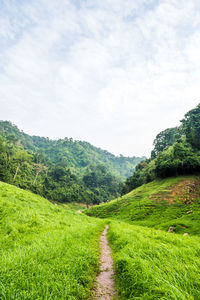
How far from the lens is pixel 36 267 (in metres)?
3.45

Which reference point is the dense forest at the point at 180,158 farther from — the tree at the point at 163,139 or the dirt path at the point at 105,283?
the dirt path at the point at 105,283

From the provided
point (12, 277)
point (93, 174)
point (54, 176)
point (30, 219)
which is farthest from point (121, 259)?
point (93, 174)

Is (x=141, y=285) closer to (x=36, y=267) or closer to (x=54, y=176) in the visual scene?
(x=36, y=267)

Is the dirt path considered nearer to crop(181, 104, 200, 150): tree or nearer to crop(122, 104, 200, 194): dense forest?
crop(122, 104, 200, 194): dense forest

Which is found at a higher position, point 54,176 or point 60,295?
point 60,295

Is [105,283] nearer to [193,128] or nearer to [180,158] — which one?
[180,158]

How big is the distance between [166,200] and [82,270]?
5629 centimetres

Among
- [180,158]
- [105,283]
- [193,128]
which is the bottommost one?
[105,283]

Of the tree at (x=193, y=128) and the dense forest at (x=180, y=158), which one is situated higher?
the tree at (x=193, y=128)

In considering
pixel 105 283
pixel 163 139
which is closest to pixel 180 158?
pixel 163 139

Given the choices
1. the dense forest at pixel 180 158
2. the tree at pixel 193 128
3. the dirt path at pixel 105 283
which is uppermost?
the tree at pixel 193 128

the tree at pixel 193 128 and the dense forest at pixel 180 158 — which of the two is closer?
the dense forest at pixel 180 158

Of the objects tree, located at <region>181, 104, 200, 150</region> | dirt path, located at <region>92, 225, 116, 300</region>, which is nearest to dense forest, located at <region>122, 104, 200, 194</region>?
tree, located at <region>181, 104, 200, 150</region>

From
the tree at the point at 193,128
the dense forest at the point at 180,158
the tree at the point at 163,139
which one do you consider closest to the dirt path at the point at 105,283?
the dense forest at the point at 180,158
